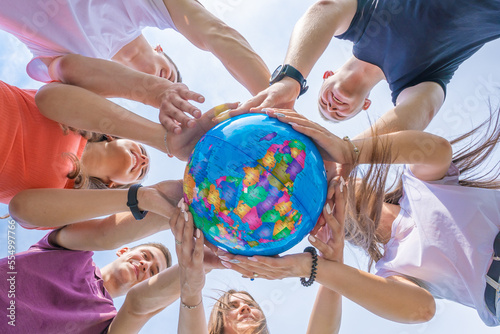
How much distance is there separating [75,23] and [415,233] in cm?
323

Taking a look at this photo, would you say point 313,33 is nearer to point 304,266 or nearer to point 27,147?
point 304,266

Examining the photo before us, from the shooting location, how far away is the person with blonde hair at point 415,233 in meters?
2.32

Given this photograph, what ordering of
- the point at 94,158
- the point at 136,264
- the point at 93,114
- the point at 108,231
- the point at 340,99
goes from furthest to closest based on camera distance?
the point at 340,99 < the point at 136,264 < the point at 94,158 < the point at 108,231 < the point at 93,114

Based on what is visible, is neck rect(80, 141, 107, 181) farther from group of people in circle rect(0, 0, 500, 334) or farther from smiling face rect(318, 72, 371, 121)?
smiling face rect(318, 72, 371, 121)

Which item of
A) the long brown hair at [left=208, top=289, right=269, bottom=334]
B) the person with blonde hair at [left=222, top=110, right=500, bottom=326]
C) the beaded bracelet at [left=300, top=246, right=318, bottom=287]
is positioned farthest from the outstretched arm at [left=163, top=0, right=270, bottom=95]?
the long brown hair at [left=208, top=289, right=269, bottom=334]

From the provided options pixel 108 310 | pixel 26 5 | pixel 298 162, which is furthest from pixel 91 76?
pixel 108 310

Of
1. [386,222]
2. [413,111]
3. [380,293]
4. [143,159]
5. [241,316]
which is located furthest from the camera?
[143,159]

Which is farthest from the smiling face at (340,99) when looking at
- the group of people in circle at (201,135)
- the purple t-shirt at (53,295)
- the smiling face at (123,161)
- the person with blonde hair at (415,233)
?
the purple t-shirt at (53,295)

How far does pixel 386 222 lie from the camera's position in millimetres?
3148

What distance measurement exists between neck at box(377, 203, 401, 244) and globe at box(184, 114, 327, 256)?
1265 mm

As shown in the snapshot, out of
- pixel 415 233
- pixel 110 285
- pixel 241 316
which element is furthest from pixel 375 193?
pixel 110 285

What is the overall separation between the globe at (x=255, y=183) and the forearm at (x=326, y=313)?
0.96 metres

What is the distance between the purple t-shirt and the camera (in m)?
2.61

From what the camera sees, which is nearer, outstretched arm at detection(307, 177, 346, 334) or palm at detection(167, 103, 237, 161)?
outstretched arm at detection(307, 177, 346, 334)
